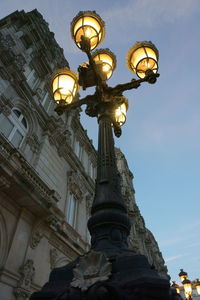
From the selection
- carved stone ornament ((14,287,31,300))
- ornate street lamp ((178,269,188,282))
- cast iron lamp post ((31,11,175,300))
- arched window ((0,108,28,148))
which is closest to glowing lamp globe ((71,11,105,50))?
cast iron lamp post ((31,11,175,300))

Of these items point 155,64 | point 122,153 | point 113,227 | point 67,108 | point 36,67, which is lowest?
point 113,227

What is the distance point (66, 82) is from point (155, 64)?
2.01 metres

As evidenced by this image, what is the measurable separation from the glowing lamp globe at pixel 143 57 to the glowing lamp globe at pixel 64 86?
141 centimetres

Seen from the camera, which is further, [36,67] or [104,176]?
[36,67]

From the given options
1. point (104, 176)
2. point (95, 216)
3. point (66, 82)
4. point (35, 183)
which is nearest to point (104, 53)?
point (66, 82)

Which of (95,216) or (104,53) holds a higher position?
(104,53)

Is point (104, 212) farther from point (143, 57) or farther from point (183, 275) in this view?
point (183, 275)

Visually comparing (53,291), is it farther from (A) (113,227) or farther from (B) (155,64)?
(B) (155,64)

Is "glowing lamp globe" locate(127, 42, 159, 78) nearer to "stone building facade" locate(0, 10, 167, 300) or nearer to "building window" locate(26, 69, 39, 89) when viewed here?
"stone building facade" locate(0, 10, 167, 300)

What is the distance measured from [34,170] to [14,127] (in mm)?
2853

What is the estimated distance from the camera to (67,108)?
487 centimetres

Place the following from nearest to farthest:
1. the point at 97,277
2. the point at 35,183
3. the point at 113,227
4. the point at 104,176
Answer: the point at 97,277 → the point at 113,227 → the point at 104,176 → the point at 35,183

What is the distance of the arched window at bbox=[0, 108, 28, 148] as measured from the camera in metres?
10.6

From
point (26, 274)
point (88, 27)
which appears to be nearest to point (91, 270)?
point (88, 27)
